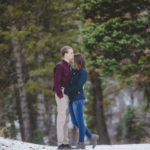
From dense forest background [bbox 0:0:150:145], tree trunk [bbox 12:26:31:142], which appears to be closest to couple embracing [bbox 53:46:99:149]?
dense forest background [bbox 0:0:150:145]

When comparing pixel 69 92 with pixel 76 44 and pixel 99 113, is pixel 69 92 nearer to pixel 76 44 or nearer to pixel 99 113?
pixel 76 44

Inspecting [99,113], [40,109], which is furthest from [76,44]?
[99,113]

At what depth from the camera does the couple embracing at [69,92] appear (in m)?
5.22

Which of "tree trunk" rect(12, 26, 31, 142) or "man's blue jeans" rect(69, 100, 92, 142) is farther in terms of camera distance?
"tree trunk" rect(12, 26, 31, 142)

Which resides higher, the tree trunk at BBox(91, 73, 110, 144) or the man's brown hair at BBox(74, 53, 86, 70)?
the man's brown hair at BBox(74, 53, 86, 70)

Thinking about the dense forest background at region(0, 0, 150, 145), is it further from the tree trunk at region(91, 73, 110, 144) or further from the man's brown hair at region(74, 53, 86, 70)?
the man's brown hair at region(74, 53, 86, 70)

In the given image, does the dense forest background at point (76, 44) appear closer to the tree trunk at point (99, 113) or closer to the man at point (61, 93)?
the tree trunk at point (99, 113)

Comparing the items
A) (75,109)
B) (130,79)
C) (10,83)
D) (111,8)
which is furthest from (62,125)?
(111,8)

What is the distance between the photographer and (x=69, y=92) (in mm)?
5215

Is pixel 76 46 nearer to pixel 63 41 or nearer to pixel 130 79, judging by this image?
pixel 63 41

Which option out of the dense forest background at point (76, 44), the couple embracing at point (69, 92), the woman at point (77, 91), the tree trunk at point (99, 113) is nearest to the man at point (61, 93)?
the couple embracing at point (69, 92)

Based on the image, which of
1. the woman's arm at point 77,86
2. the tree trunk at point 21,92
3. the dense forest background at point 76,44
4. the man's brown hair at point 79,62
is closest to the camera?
the woman's arm at point 77,86

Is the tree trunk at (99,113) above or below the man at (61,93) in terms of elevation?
below

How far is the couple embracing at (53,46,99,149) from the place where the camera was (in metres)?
5.22
